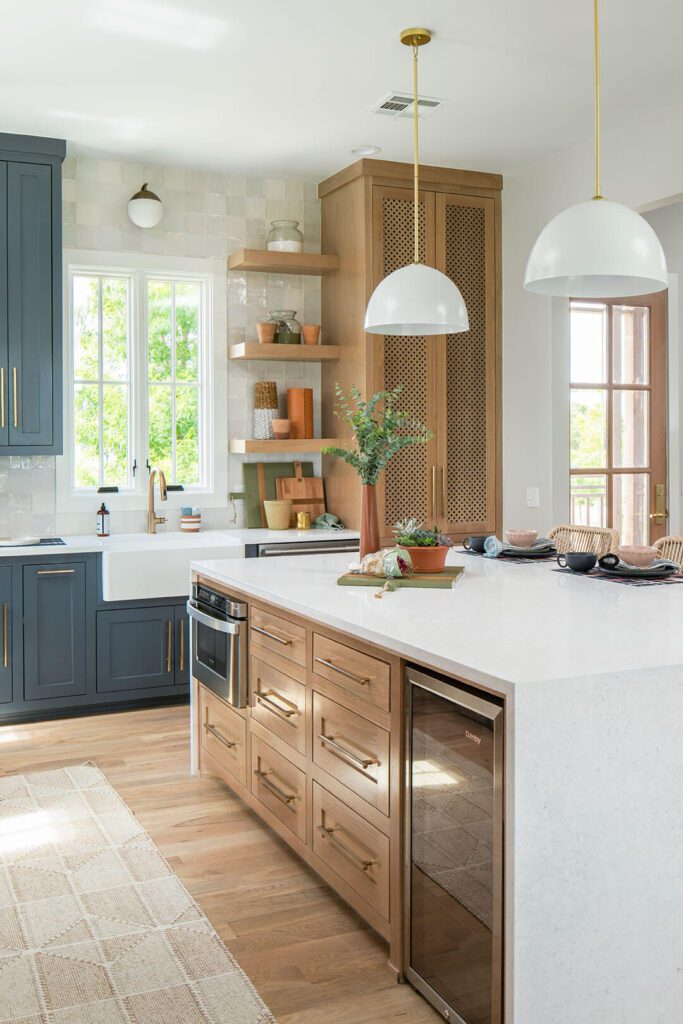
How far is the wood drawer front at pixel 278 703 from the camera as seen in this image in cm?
288

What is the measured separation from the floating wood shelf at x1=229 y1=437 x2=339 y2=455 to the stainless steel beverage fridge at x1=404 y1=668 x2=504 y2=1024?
10.9 ft

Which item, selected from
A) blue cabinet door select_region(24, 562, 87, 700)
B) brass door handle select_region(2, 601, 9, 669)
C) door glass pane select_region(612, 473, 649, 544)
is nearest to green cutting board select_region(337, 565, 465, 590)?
blue cabinet door select_region(24, 562, 87, 700)

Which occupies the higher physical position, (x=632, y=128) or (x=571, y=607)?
(x=632, y=128)

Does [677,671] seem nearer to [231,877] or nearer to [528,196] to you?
[231,877]

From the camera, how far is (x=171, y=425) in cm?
560

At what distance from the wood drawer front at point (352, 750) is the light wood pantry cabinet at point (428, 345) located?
2.74m

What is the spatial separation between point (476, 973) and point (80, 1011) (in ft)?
3.16

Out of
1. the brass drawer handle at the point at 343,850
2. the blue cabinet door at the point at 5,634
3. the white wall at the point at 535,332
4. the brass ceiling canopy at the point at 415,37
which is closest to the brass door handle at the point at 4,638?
the blue cabinet door at the point at 5,634

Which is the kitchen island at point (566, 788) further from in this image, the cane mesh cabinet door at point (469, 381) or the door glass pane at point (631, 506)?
the door glass pane at point (631, 506)

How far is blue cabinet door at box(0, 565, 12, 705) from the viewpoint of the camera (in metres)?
4.63

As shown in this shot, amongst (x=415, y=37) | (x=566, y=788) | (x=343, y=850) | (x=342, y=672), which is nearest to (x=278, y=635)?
(x=342, y=672)

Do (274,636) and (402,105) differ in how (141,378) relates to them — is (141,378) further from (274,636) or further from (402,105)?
(274,636)

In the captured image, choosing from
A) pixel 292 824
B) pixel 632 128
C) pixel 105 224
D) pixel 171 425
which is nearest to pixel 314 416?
pixel 171 425

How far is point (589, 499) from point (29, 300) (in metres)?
3.26
